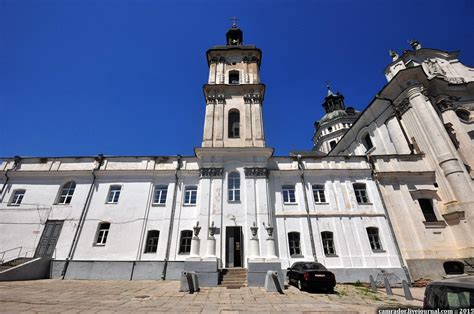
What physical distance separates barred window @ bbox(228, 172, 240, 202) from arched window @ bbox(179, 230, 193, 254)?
4.29 metres

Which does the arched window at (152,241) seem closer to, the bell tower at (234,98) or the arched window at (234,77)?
the bell tower at (234,98)

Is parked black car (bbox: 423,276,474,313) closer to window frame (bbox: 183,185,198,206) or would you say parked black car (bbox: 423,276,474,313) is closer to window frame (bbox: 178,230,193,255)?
window frame (bbox: 178,230,193,255)

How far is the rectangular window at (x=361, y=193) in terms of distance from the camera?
18.7 m

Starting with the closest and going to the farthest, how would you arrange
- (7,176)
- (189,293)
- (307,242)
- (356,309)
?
(356,309)
(189,293)
(307,242)
(7,176)

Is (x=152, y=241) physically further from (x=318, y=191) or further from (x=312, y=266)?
(x=318, y=191)

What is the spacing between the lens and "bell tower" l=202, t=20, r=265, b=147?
2097 centimetres

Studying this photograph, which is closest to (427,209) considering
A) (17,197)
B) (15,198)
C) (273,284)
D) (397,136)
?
(397,136)

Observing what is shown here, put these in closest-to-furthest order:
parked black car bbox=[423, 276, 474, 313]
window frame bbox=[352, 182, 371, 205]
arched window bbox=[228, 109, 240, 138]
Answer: parked black car bbox=[423, 276, 474, 313] < window frame bbox=[352, 182, 371, 205] < arched window bbox=[228, 109, 240, 138]

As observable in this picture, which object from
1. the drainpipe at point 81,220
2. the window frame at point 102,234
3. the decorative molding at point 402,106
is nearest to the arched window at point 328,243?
the decorative molding at point 402,106

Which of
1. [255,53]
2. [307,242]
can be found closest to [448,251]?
[307,242]

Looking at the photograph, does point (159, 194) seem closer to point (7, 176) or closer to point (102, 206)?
point (102, 206)

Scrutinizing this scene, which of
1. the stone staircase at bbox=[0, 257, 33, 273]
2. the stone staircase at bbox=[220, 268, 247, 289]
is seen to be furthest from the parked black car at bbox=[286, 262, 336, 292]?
the stone staircase at bbox=[0, 257, 33, 273]

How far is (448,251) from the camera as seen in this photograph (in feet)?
53.8

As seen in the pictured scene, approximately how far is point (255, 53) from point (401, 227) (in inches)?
886
